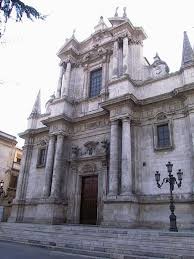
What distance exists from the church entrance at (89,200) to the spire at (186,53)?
30.2ft

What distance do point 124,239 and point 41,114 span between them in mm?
15001

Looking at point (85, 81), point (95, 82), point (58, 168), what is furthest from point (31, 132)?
point (95, 82)

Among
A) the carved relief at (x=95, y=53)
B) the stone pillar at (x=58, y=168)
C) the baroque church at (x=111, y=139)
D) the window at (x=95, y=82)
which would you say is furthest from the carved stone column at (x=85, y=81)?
the stone pillar at (x=58, y=168)

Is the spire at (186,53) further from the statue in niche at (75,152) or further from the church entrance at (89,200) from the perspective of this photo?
A: the church entrance at (89,200)

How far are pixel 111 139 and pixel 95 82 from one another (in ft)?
22.1

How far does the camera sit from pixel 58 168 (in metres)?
18.0

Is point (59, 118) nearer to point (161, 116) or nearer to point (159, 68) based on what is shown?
point (161, 116)

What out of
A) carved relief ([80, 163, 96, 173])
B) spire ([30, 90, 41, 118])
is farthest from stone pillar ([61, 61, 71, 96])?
carved relief ([80, 163, 96, 173])

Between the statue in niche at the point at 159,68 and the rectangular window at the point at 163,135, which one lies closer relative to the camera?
the rectangular window at the point at 163,135

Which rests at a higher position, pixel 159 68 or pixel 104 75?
pixel 104 75

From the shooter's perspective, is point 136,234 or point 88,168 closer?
point 136,234

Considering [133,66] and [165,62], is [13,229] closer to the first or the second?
[133,66]

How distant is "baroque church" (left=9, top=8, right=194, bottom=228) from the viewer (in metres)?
14.2

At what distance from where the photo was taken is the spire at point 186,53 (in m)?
15.7
